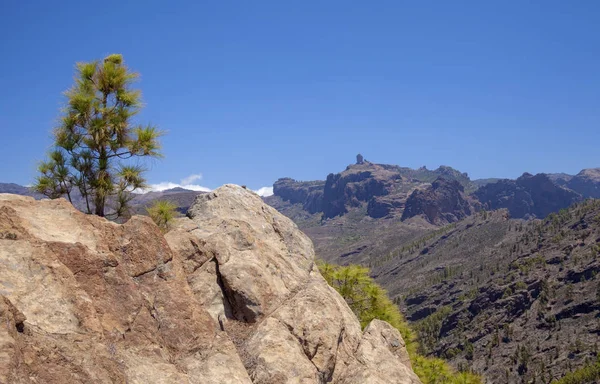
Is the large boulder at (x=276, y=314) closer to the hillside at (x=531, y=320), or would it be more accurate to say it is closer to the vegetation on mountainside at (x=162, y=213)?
the vegetation on mountainside at (x=162, y=213)

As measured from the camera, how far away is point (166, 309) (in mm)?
10273

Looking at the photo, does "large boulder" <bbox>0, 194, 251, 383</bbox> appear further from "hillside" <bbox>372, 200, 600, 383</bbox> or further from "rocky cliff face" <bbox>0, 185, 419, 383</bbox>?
"hillside" <bbox>372, 200, 600, 383</bbox>

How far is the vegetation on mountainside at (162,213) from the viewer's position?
47.2ft

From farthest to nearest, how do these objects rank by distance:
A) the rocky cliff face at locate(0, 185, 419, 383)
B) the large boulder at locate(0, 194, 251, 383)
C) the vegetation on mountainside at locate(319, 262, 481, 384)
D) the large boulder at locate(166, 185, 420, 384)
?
the vegetation on mountainside at locate(319, 262, 481, 384)
the large boulder at locate(166, 185, 420, 384)
the rocky cliff face at locate(0, 185, 419, 383)
the large boulder at locate(0, 194, 251, 383)

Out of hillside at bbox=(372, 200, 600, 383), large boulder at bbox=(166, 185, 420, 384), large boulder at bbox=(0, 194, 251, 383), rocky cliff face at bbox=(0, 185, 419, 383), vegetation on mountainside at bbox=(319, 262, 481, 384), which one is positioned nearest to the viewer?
large boulder at bbox=(0, 194, 251, 383)

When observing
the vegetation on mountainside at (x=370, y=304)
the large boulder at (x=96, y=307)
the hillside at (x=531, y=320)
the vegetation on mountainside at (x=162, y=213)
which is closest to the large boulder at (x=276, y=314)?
the vegetation on mountainside at (x=162, y=213)

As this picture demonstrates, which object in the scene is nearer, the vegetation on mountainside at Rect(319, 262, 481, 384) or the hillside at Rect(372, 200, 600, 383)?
the vegetation on mountainside at Rect(319, 262, 481, 384)

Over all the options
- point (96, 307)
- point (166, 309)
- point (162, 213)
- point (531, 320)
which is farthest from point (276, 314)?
point (531, 320)

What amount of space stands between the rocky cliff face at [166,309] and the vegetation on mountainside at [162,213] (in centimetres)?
49

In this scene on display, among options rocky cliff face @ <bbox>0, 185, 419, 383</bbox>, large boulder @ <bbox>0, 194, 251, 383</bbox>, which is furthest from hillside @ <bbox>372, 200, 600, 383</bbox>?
large boulder @ <bbox>0, 194, 251, 383</bbox>

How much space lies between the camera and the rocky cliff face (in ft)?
24.6

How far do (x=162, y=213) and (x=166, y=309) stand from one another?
490cm

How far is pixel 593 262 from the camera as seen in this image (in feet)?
543

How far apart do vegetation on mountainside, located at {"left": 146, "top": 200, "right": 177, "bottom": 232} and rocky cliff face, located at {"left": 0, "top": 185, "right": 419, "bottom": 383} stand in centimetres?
49
